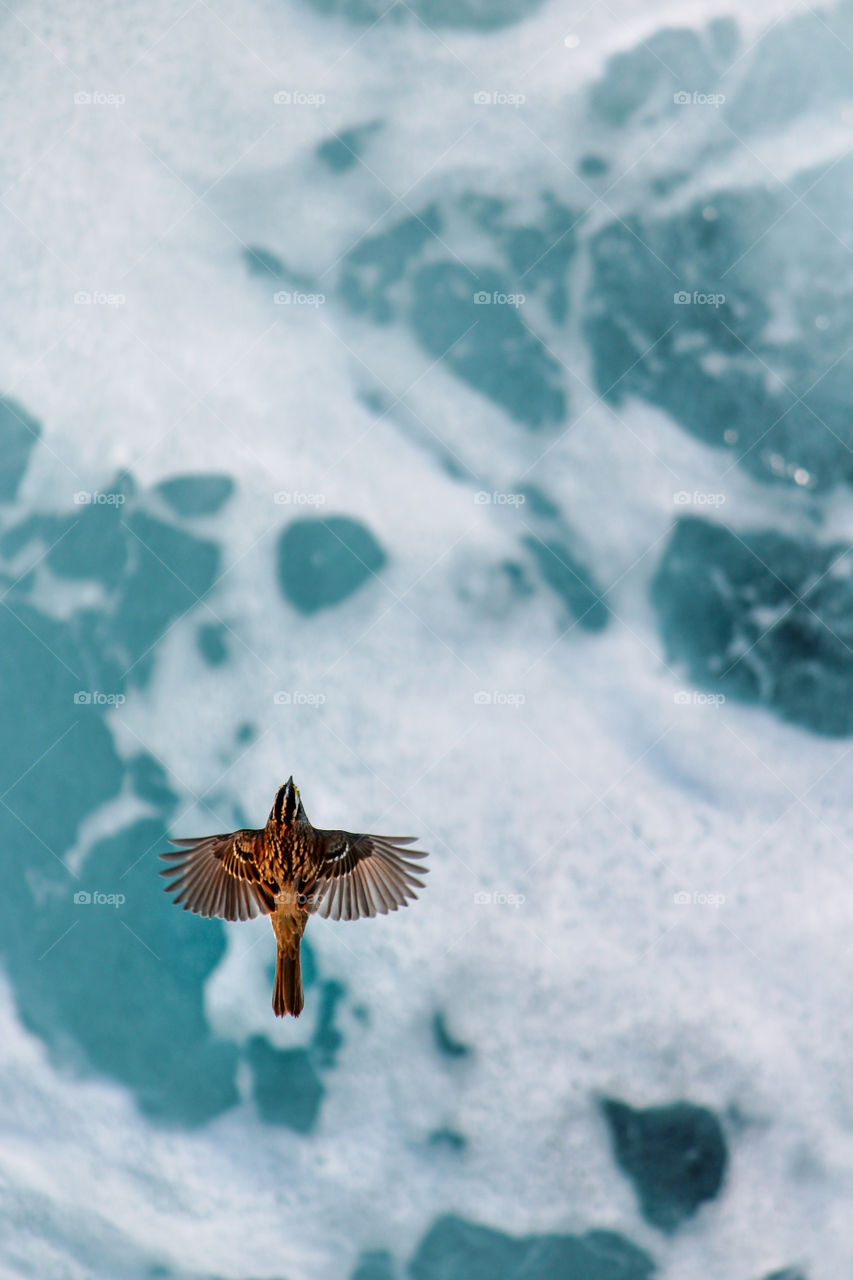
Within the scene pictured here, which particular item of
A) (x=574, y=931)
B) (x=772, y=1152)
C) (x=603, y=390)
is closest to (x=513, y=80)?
(x=603, y=390)

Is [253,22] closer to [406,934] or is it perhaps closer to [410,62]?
[410,62]
